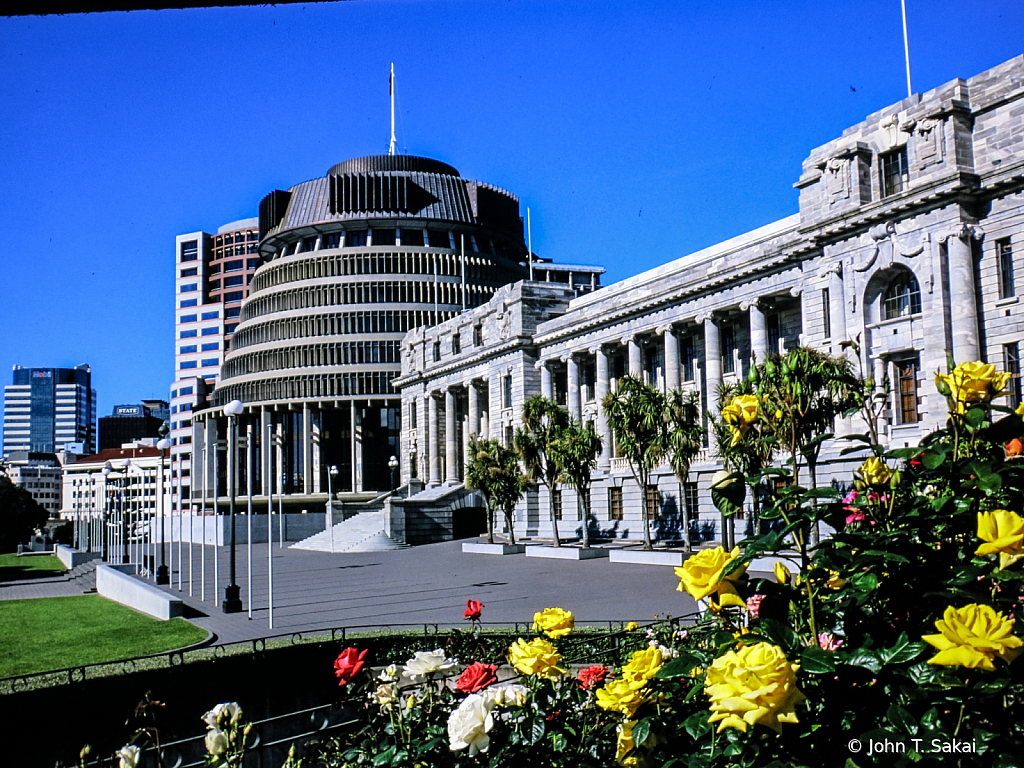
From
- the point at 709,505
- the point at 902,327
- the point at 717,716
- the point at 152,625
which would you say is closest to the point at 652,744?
the point at 717,716

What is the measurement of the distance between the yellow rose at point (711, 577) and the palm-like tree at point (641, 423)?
37605mm

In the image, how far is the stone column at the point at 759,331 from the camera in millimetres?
45981

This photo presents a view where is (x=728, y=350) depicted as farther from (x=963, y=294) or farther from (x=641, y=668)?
(x=641, y=668)

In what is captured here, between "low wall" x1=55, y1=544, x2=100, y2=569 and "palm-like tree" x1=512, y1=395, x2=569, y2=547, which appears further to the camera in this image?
"low wall" x1=55, y1=544, x2=100, y2=569

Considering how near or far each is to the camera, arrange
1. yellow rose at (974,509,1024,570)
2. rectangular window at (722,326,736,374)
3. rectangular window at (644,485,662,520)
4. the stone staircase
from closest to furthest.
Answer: yellow rose at (974,509,1024,570), rectangular window at (722,326,736,374), rectangular window at (644,485,662,520), the stone staircase

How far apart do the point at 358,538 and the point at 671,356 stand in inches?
930

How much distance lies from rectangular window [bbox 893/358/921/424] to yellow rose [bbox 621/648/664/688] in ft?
119

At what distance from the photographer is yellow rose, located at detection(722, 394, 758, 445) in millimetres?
6184

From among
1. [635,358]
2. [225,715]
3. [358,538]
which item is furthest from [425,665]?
[358,538]

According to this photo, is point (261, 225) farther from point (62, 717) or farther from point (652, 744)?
point (652, 744)

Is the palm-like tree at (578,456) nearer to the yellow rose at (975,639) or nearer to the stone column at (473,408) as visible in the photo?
the stone column at (473,408)

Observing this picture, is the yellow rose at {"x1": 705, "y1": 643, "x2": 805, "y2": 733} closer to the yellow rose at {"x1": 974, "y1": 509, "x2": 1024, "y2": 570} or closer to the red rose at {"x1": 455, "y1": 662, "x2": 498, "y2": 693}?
the yellow rose at {"x1": 974, "y1": 509, "x2": 1024, "y2": 570}

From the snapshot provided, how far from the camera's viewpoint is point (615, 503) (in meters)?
56.1

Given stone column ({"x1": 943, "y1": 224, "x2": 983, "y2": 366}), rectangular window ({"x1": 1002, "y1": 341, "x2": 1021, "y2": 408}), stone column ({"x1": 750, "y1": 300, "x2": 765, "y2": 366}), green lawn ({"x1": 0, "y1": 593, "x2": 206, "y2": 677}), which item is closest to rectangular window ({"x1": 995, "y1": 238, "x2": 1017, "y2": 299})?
stone column ({"x1": 943, "y1": 224, "x2": 983, "y2": 366})
